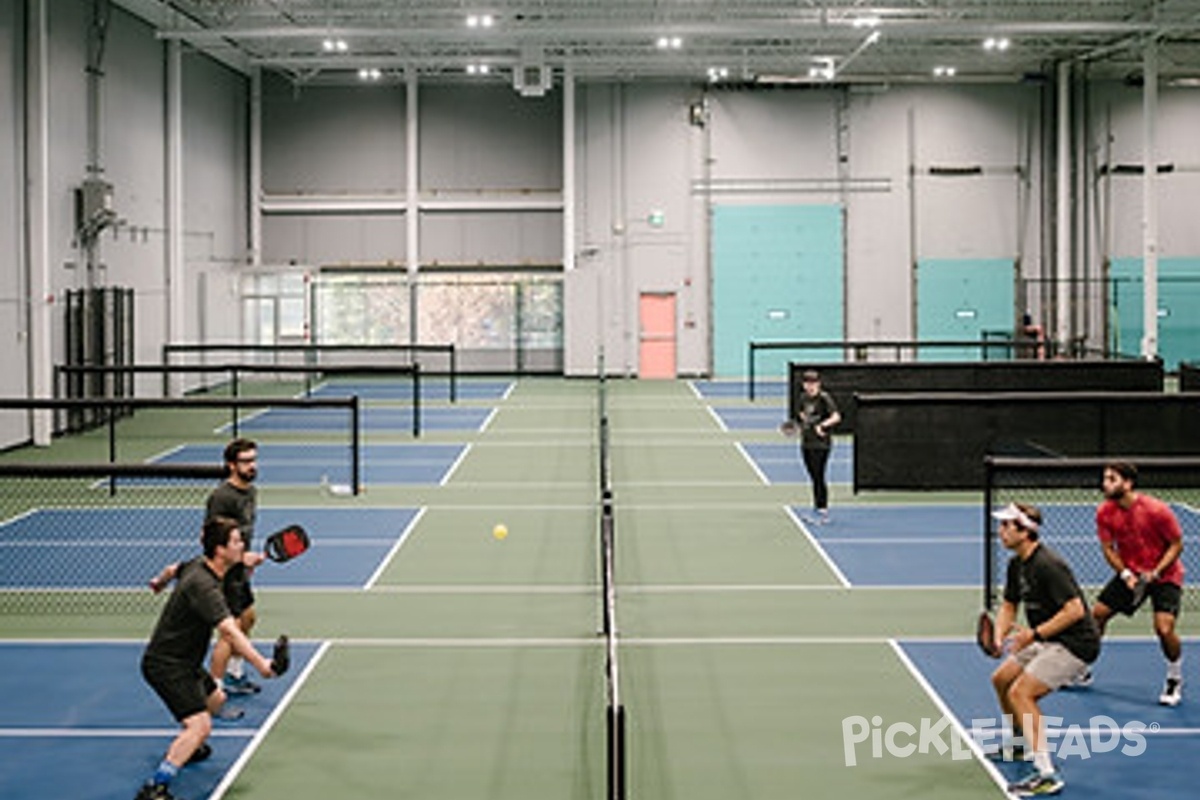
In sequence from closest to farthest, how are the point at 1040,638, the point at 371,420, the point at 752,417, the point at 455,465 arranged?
1. the point at 1040,638
2. the point at 455,465
3. the point at 371,420
4. the point at 752,417

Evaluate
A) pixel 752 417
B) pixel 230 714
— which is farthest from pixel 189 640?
pixel 752 417

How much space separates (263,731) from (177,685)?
1.71 m

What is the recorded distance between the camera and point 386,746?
11523 mm

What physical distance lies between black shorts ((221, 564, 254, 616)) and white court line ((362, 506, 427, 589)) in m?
4.44

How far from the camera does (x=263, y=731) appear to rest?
1185 centimetres

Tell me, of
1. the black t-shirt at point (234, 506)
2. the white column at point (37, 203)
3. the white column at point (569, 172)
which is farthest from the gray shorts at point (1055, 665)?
the white column at point (569, 172)

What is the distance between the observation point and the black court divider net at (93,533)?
655 inches

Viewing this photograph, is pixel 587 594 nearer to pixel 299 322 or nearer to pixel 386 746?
pixel 386 746

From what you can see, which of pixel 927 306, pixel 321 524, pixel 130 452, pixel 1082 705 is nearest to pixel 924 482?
pixel 321 524

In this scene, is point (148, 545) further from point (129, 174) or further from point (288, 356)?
point (288, 356)

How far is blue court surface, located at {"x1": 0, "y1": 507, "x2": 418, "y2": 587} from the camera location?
58.3 ft

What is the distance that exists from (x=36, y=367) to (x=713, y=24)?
17.1 m

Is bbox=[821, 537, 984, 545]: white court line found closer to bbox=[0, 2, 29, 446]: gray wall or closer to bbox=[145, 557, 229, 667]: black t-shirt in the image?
bbox=[145, 557, 229, 667]: black t-shirt

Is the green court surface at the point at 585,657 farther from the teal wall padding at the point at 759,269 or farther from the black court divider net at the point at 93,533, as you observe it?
the teal wall padding at the point at 759,269
